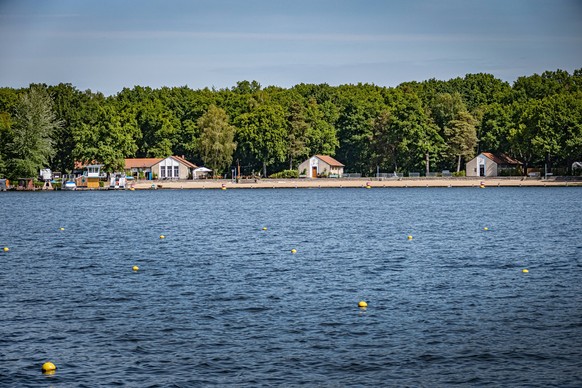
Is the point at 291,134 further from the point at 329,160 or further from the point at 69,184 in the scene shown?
the point at 69,184

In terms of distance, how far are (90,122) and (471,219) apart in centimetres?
12154

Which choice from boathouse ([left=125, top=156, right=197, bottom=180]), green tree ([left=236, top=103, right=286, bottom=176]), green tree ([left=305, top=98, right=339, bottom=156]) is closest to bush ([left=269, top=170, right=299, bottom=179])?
green tree ([left=236, top=103, right=286, bottom=176])

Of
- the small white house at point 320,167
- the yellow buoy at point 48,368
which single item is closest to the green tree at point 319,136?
the small white house at point 320,167

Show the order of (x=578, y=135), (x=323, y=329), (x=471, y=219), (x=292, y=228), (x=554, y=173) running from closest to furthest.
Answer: (x=323, y=329), (x=292, y=228), (x=471, y=219), (x=578, y=135), (x=554, y=173)

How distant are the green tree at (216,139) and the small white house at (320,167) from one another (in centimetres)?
1767

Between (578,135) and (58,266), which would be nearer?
(58,266)

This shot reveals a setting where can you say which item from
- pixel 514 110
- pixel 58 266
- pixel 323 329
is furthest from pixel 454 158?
pixel 323 329

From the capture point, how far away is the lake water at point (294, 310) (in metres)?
23.3

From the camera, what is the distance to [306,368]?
23531 millimetres

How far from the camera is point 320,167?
187875 millimetres

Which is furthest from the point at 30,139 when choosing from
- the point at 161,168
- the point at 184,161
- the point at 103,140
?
the point at 184,161

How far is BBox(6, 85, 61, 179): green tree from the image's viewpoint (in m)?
161

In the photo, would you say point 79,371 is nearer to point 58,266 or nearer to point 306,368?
point 306,368

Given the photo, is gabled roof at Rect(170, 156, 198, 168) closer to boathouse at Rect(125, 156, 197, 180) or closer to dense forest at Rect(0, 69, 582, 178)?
boathouse at Rect(125, 156, 197, 180)
